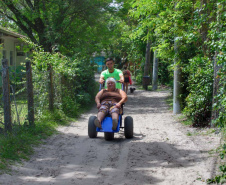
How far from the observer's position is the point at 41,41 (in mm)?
18094

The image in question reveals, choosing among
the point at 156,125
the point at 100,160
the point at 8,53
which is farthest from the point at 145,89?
the point at 100,160

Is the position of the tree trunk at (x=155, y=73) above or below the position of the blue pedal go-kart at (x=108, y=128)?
above

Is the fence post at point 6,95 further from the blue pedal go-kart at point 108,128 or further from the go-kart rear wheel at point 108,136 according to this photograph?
the go-kart rear wheel at point 108,136

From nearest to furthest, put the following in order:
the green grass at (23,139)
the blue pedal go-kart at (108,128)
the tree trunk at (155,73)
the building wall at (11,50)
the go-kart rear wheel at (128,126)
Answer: the green grass at (23,139)
the blue pedal go-kart at (108,128)
the go-kart rear wheel at (128,126)
the building wall at (11,50)
the tree trunk at (155,73)

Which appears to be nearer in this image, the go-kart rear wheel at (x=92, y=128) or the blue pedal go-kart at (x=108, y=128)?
the blue pedal go-kart at (x=108, y=128)

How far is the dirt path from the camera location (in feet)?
18.1

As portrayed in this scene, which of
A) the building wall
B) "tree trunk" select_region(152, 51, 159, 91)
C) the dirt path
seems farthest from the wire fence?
"tree trunk" select_region(152, 51, 159, 91)

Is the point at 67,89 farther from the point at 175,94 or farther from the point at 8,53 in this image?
the point at 8,53

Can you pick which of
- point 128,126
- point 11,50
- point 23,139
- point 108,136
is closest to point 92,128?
point 108,136

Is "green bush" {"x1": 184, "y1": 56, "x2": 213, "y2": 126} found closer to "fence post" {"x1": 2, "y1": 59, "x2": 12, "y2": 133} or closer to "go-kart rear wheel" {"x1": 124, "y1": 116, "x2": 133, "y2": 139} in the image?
"go-kart rear wheel" {"x1": 124, "y1": 116, "x2": 133, "y2": 139}

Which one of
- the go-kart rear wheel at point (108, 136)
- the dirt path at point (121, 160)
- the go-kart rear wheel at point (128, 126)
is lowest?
the dirt path at point (121, 160)

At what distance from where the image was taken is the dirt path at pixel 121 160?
551 centimetres

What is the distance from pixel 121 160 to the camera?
21.6 ft

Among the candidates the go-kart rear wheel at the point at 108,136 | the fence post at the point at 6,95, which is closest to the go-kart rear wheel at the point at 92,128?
the go-kart rear wheel at the point at 108,136
